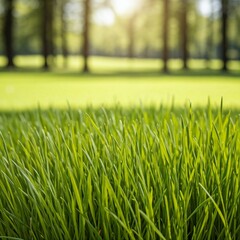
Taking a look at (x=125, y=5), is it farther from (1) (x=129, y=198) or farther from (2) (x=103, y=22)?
(1) (x=129, y=198)

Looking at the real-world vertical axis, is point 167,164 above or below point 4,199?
above

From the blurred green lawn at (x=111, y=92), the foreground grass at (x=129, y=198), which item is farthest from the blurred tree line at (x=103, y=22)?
the foreground grass at (x=129, y=198)

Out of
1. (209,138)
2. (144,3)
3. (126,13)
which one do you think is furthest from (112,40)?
(209,138)

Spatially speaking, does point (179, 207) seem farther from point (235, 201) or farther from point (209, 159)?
point (209, 159)

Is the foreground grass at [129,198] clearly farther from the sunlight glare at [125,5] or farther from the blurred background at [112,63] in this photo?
the sunlight glare at [125,5]

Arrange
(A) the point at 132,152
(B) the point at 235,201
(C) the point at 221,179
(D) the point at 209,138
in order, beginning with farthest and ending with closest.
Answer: (D) the point at 209,138
(A) the point at 132,152
(C) the point at 221,179
(B) the point at 235,201

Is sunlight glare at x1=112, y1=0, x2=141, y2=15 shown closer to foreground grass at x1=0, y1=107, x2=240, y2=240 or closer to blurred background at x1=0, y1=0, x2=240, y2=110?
blurred background at x1=0, y1=0, x2=240, y2=110

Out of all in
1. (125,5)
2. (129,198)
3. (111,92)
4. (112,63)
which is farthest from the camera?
(125,5)

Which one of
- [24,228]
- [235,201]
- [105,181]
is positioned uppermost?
[105,181]

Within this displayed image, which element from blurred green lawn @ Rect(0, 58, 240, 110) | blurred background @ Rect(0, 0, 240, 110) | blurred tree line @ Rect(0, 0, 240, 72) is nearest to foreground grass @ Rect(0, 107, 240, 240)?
blurred green lawn @ Rect(0, 58, 240, 110)

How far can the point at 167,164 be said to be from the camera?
1.75m

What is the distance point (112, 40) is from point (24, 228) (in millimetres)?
84286

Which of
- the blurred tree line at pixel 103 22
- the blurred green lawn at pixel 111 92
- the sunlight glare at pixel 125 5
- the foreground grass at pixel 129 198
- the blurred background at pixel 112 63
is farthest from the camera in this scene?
the sunlight glare at pixel 125 5

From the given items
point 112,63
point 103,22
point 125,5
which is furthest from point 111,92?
point 125,5
